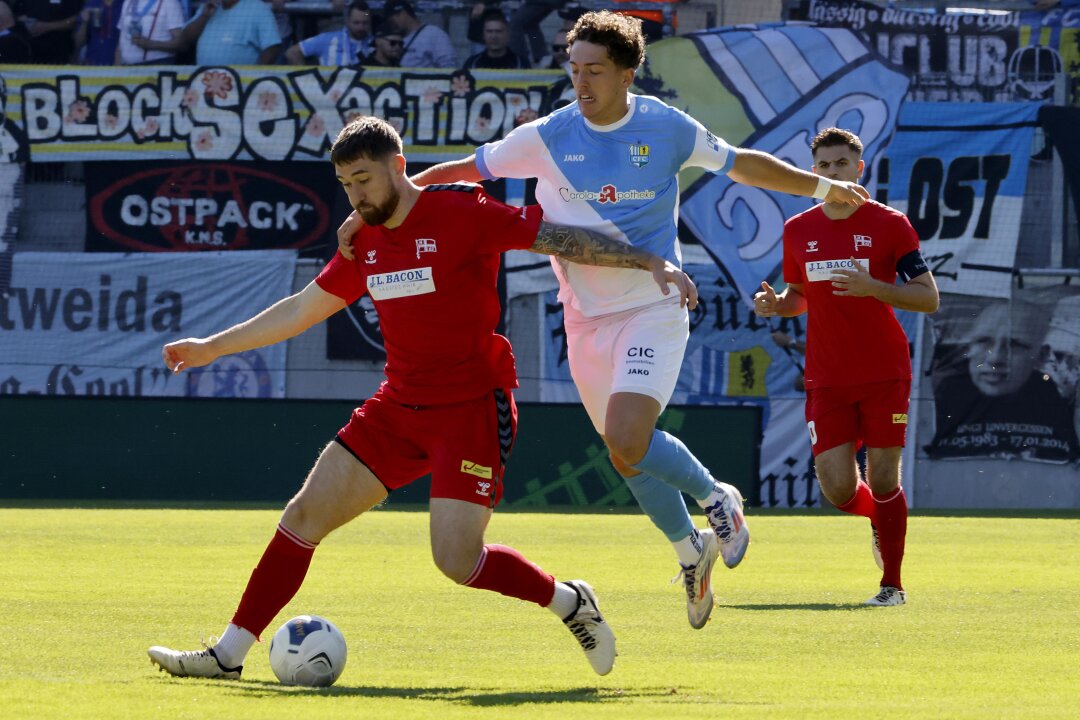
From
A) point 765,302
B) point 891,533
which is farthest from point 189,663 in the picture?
point 891,533

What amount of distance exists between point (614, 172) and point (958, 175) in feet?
48.0

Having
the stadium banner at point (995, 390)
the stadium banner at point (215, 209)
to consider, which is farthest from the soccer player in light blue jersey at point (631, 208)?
the stadium banner at point (995, 390)

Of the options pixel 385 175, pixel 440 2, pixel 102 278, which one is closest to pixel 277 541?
pixel 385 175

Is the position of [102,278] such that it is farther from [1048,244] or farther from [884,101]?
[1048,244]

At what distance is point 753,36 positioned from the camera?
2073 centimetres

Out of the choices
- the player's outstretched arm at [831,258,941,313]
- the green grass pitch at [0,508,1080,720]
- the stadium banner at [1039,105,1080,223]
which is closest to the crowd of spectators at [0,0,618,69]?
the stadium banner at [1039,105,1080,223]

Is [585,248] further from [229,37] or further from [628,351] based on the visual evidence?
[229,37]

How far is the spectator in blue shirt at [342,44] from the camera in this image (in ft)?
68.6

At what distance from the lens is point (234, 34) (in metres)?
20.9

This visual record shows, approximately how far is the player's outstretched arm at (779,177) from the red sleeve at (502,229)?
118 cm

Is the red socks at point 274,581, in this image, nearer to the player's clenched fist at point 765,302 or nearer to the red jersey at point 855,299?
the player's clenched fist at point 765,302

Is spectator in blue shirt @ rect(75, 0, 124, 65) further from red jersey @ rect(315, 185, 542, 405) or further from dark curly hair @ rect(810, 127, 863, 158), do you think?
red jersey @ rect(315, 185, 542, 405)

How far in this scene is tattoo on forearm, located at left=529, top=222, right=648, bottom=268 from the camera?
6.39 metres

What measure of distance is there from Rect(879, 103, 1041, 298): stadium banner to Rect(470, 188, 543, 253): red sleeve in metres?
15.1
